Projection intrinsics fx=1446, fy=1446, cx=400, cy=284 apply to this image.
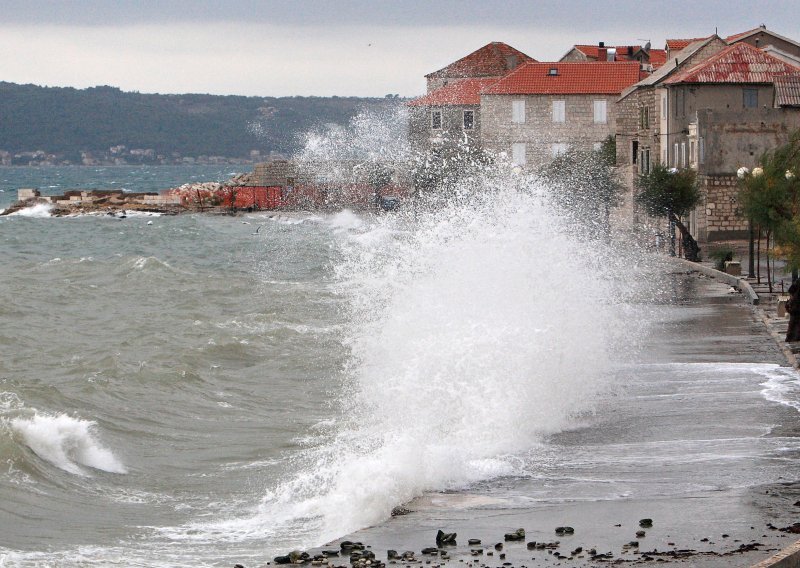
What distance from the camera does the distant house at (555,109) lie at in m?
75.1

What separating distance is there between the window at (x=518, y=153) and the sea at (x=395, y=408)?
124ft

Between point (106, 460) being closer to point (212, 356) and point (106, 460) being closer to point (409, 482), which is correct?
point (409, 482)

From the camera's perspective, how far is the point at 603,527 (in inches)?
461

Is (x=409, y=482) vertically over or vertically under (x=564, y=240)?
under

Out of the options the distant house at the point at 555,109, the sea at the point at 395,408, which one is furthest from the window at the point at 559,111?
the sea at the point at 395,408

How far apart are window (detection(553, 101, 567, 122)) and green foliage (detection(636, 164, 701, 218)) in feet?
90.9

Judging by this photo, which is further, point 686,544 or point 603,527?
point 603,527

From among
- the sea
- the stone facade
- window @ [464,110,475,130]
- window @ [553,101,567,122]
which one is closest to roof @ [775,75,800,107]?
the sea

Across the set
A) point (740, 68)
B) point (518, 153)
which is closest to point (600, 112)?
point (518, 153)

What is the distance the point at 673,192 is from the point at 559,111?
95.8ft

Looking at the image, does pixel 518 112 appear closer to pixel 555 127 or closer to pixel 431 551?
pixel 555 127

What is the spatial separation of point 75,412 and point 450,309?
5821mm

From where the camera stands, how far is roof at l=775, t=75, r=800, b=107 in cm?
4953

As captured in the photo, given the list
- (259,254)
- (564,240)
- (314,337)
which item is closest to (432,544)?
(564,240)
